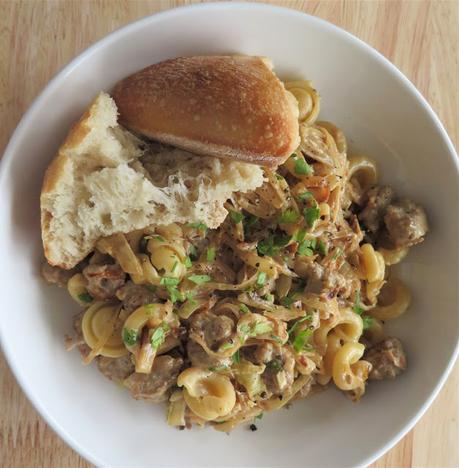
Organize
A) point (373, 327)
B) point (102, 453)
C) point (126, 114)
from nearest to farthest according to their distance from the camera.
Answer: point (126, 114) → point (102, 453) → point (373, 327)

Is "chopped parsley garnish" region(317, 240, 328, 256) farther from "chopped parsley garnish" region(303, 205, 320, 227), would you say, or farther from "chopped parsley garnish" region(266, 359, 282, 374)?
"chopped parsley garnish" region(266, 359, 282, 374)

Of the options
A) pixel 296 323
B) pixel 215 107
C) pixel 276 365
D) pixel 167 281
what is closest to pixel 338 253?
pixel 296 323

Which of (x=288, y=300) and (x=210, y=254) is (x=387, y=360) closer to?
(x=288, y=300)

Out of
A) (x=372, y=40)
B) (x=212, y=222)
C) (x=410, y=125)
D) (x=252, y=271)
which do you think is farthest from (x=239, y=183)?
(x=372, y=40)

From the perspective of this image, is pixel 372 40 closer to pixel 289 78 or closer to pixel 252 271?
pixel 289 78

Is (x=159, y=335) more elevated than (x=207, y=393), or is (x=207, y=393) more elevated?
(x=159, y=335)

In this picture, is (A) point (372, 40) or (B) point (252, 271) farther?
(A) point (372, 40)

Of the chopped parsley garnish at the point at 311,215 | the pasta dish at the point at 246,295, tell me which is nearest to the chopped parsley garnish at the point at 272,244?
the pasta dish at the point at 246,295

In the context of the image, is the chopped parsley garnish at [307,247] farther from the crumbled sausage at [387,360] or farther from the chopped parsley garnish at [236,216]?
the crumbled sausage at [387,360]
